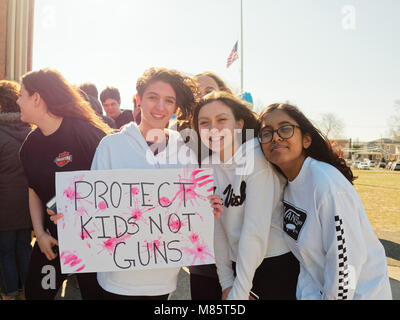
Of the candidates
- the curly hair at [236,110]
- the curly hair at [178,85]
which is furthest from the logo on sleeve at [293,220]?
the curly hair at [178,85]

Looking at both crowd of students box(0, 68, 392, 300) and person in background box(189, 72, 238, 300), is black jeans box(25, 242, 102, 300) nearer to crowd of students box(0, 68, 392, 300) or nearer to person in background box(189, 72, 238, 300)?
crowd of students box(0, 68, 392, 300)

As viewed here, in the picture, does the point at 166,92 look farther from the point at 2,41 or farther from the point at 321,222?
the point at 2,41

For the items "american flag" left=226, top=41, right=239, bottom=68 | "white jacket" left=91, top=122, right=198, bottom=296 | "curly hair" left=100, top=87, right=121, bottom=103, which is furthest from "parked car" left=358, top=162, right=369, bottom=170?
"white jacket" left=91, top=122, right=198, bottom=296

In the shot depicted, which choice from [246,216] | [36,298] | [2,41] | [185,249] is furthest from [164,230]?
[2,41]

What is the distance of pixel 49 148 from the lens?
→ 2148 mm

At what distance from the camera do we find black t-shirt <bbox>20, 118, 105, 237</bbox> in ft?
6.95

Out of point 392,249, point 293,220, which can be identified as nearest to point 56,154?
point 293,220

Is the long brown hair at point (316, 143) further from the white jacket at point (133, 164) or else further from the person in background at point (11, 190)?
the person in background at point (11, 190)

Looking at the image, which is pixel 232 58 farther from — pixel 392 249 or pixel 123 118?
pixel 392 249

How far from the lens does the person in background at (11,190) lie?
295 cm

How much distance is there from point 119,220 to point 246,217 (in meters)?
0.80

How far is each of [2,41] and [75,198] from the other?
1230 centimetres
